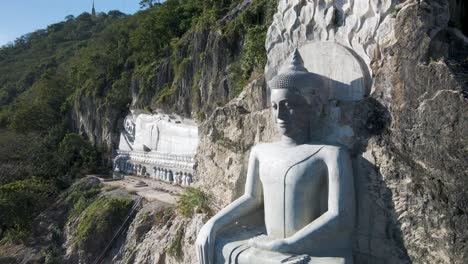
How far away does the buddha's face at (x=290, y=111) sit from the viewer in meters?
3.65

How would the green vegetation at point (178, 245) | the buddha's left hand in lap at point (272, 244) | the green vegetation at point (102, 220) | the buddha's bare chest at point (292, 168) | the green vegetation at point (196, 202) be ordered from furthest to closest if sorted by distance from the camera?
1. the green vegetation at point (102, 220)
2. the green vegetation at point (178, 245)
3. the green vegetation at point (196, 202)
4. the buddha's bare chest at point (292, 168)
5. the buddha's left hand in lap at point (272, 244)

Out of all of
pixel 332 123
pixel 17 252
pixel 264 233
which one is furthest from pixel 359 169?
pixel 17 252

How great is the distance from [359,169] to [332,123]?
0.49 meters

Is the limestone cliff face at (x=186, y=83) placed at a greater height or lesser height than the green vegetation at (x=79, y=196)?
greater

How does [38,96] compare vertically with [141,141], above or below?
above

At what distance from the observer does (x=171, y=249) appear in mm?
6969

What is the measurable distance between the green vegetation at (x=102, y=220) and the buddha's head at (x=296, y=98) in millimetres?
12421

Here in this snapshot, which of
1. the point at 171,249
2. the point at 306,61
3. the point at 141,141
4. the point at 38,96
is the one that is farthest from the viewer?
the point at 38,96

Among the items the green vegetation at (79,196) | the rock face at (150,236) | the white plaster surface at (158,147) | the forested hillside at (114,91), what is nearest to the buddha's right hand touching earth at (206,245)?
the rock face at (150,236)

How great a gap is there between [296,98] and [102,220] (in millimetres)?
12810

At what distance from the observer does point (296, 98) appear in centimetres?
365

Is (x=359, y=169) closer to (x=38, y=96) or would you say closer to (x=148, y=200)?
(x=148, y=200)

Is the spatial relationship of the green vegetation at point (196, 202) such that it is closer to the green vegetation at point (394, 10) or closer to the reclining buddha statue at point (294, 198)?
the reclining buddha statue at point (294, 198)

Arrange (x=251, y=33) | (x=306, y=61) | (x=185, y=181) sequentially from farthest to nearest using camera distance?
1. (x=185, y=181)
2. (x=251, y=33)
3. (x=306, y=61)
